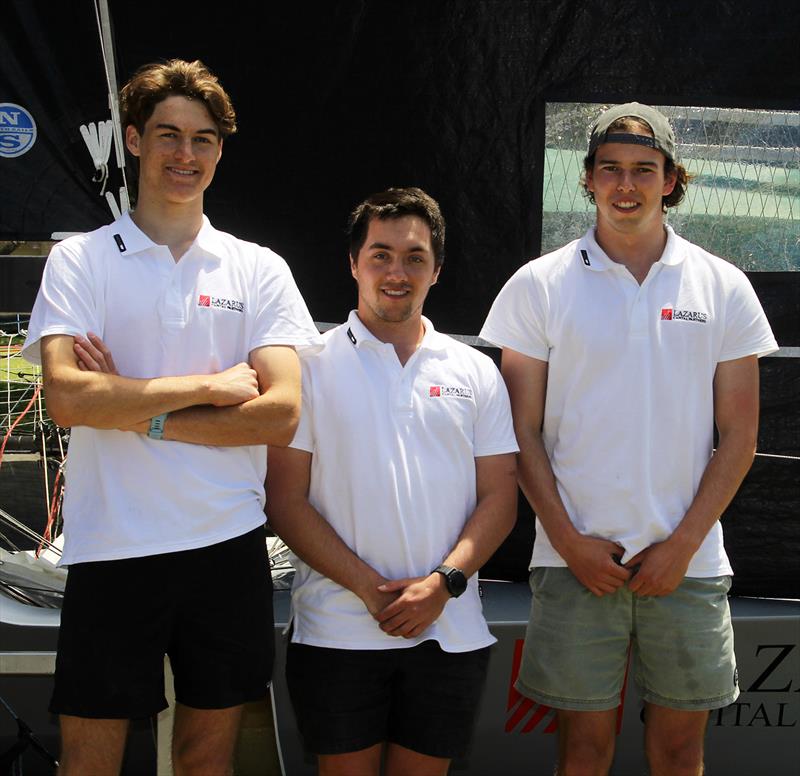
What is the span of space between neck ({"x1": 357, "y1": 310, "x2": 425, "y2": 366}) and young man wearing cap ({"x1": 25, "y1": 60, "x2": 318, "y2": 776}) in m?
0.20

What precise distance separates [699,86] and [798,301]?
2.50ft

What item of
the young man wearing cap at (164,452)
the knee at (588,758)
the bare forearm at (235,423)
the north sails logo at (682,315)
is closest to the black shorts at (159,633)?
the young man wearing cap at (164,452)

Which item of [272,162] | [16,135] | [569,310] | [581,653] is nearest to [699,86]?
[569,310]

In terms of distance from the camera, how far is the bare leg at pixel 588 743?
2.71m

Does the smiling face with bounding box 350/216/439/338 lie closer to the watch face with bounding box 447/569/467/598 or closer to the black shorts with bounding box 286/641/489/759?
the watch face with bounding box 447/569/467/598

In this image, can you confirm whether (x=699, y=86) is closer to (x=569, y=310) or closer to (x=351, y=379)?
(x=569, y=310)

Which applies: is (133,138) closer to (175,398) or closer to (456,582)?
(175,398)

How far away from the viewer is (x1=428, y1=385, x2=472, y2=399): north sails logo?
2633mm

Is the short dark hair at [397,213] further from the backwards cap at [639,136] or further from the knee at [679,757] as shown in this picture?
the knee at [679,757]

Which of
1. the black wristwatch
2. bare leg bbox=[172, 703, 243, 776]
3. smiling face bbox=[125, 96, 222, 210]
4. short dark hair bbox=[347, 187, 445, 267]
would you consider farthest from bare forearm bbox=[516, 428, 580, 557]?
smiling face bbox=[125, 96, 222, 210]

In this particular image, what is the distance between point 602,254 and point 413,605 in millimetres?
1016

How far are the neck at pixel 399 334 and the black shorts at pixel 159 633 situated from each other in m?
0.59

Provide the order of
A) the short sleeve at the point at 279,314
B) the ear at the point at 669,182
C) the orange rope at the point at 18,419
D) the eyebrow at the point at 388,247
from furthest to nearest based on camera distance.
Result: the orange rope at the point at 18,419 < the ear at the point at 669,182 < the eyebrow at the point at 388,247 < the short sleeve at the point at 279,314

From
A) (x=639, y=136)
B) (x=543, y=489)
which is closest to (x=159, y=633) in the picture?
(x=543, y=489)
